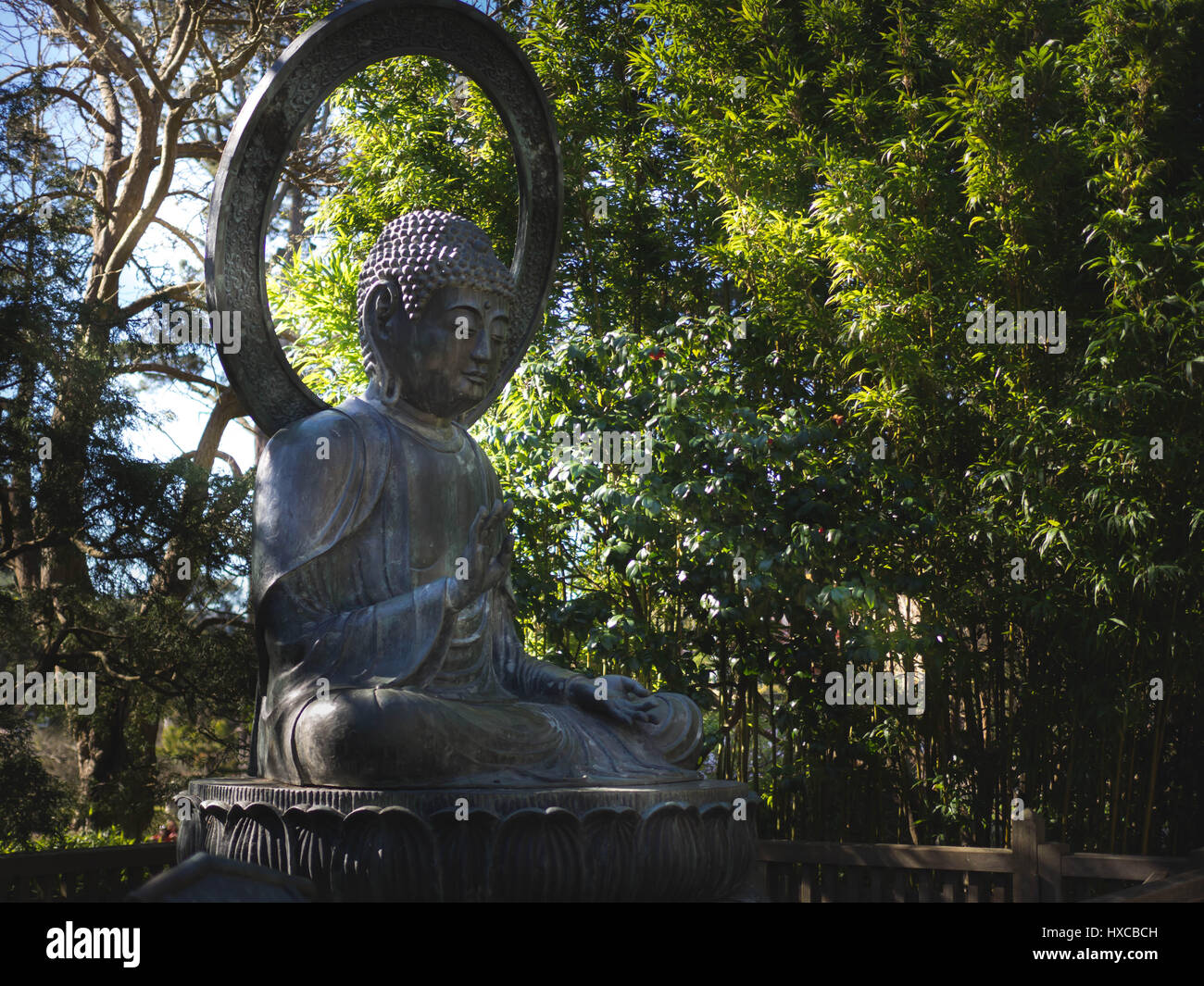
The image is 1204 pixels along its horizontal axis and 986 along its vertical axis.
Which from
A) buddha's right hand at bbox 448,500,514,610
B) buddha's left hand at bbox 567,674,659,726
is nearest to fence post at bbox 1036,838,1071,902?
buddha's left hand at bbox 567,674,659,726

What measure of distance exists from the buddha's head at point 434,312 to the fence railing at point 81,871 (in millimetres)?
2000

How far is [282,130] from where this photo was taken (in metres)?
3.58

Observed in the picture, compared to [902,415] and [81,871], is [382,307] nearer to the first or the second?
[81,871]

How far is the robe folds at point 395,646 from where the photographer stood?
9.59ft

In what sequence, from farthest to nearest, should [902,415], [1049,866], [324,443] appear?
[902,415], [1049,866], [324,443]

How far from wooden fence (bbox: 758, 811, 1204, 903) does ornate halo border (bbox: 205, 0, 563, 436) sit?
2414 millimetres

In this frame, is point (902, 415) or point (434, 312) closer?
point (434, 312)

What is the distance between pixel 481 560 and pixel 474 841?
0.72 metres

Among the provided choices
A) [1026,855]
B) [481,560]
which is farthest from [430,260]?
[1026,855]

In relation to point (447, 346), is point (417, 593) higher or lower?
lower

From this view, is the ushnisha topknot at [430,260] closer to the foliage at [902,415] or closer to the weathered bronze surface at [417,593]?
the weathered bronze surface at [417,593]

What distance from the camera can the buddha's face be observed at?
11.6ft

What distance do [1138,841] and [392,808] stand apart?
4.05 meters

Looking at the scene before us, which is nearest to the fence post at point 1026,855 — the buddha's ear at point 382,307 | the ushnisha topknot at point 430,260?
the ushnisha topknot at point 430,260
